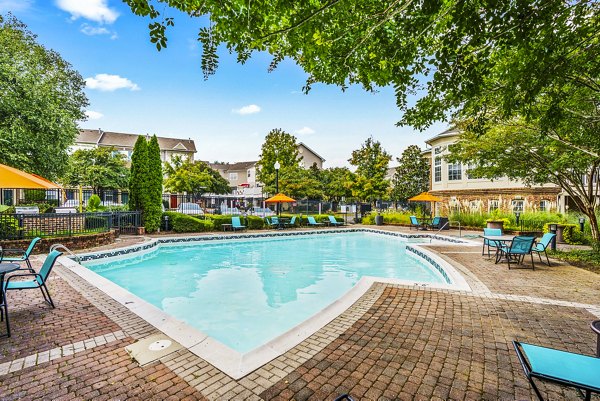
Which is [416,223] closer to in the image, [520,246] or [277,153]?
[520,246]

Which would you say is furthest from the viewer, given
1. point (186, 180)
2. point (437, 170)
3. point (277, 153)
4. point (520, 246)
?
point (277, 153)

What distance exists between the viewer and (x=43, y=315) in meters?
4.65

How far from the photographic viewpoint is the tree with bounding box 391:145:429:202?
3172 cm

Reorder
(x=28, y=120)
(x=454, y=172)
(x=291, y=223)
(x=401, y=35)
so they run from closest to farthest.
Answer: (x=401, y=35), (x=28, y=120), (x=291, y=223), (x=454, y=172)

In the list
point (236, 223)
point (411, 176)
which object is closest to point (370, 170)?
point (411, 176)

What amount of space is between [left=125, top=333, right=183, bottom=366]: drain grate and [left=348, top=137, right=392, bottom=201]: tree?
25.8 m

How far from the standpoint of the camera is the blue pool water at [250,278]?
612cm

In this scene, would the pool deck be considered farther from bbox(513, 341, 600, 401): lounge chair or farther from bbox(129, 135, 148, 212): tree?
bbox(129, 135, 148, 212): tree

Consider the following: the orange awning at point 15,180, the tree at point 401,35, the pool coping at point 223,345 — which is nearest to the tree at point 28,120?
the pool coping at point 223,345

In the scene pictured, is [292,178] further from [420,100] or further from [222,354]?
[222,354]

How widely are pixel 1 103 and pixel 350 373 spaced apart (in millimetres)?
Answer: 18901

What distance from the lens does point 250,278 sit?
9.21 m

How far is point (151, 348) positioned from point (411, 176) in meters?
31.8

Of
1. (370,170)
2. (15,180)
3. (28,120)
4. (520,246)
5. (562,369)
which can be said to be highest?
(28,120)
